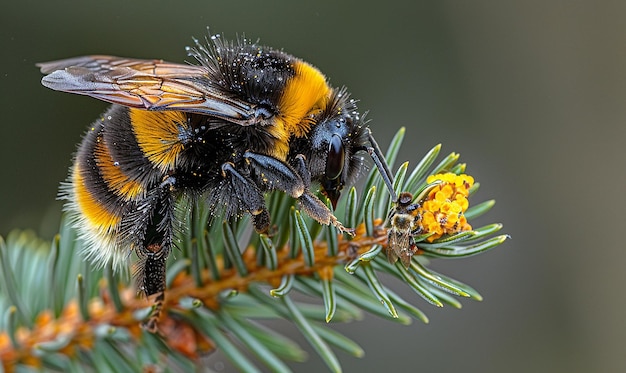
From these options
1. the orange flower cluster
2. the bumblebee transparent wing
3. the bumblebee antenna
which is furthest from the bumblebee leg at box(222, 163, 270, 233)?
the orange flower cluster

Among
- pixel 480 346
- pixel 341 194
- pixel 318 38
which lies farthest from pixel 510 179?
pixel 341 194

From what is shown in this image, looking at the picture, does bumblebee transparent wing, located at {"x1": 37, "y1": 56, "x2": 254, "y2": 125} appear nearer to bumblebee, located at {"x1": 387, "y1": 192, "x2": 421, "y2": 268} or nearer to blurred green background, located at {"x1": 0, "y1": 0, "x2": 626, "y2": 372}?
bumblebee, located at {"x1": 387, "y1": 192, "x2": 421, "y2": 268}

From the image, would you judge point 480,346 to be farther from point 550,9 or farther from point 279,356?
point 279,356

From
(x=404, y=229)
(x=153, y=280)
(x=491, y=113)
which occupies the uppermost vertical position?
(x=491, y=113)

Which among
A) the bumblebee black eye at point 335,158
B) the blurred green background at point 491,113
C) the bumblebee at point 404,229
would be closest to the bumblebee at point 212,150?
the bumblebee black eye at point 335,158

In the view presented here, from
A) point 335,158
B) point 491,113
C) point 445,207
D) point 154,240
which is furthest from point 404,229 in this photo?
point 491,113

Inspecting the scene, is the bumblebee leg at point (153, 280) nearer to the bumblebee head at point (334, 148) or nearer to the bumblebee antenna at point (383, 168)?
the bumblebee head at point (334, 148)

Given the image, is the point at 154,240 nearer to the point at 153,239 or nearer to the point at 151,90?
the point at 153,239
